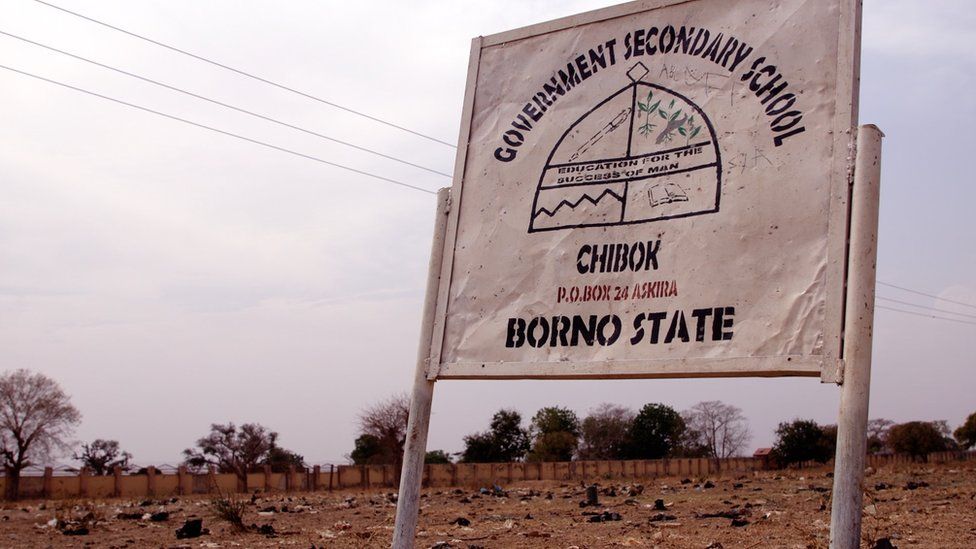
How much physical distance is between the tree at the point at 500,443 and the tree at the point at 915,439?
2501cm

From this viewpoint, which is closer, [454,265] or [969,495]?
[454,265]

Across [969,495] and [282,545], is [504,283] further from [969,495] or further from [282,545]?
[969,495]

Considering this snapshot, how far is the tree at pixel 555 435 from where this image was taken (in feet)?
196

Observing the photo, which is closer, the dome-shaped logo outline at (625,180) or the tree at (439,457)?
the dome-shaped logo outline at (625,180)

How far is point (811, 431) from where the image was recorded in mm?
50125

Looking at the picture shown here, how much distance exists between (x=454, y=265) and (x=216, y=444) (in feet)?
A: 211

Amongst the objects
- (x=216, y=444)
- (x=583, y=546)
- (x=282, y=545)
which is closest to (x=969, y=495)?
(x=583, y=546)

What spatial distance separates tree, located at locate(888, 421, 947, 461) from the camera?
59.4m

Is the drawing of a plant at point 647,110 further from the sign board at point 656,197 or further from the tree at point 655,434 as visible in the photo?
the tree at point 655,434

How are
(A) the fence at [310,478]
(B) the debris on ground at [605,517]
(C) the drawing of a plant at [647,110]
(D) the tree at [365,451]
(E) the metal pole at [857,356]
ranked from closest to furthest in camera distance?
(E) the metal pole at [857,356] < (C) the drawing of a plant at [647,110] < (B) the debris on ground at [605,517] < (A) the fence at [310,478] < (D) the tree at [365,451]

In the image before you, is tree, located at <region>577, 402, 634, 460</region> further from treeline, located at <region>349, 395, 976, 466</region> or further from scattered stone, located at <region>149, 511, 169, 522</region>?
scattered stone, located at <region>149, 511, 169, 522</region>

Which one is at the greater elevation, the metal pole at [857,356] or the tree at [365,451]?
the metal pole at [857,356]

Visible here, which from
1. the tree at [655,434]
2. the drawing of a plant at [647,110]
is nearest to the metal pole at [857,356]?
the drawing of a plant at [647,110]

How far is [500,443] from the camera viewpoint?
58781 mm
